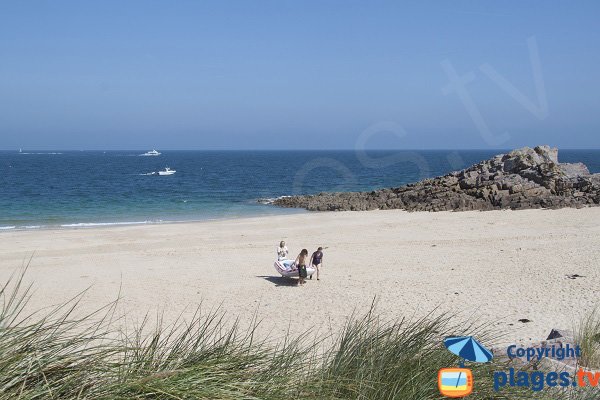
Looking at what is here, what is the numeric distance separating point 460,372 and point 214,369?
1498 mm

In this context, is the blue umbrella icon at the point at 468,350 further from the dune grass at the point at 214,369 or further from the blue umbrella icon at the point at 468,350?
the dune grass at the point at 214,369

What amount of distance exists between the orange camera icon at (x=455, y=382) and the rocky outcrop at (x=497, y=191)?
1097 inches

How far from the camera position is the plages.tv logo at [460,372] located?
362 centimetres

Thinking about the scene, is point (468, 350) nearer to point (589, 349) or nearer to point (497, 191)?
point (589, 349)

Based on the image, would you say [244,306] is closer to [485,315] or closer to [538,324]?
[485,315]

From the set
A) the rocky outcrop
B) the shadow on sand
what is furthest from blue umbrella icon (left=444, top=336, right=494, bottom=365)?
the rocky outcrop

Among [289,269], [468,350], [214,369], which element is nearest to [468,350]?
[468,350]

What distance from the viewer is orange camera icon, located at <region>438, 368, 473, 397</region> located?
3604 mm

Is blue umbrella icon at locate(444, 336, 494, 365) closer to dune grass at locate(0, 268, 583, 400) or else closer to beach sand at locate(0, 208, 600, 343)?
dune grass at locate(0, 268, 583, 400)

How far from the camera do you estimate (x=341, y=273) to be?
51.2 feet

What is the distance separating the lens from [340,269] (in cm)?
1620

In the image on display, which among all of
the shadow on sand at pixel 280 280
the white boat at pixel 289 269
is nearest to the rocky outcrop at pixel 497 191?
the shadow on sand at pixel 280 280

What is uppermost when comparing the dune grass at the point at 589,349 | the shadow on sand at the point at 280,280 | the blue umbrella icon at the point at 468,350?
the blue umbrella icon at the point at 468,350

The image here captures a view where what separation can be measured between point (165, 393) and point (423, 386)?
1.63 meters
